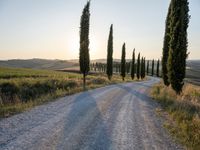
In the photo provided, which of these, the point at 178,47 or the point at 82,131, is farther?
the point at 178,47

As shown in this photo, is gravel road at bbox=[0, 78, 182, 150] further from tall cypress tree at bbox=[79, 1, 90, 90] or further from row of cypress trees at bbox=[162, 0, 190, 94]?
tall cypress tree at bbox=[79, 1, 90, 90]

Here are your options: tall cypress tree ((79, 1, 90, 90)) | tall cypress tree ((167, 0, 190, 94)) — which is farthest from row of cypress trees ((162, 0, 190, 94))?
tall cypress tree ((79, 1, 90, 90))

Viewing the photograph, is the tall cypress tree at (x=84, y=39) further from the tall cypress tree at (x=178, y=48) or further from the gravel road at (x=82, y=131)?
the gravel road at (x=82, y=131)

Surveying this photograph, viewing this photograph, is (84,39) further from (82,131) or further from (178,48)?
(82,131)

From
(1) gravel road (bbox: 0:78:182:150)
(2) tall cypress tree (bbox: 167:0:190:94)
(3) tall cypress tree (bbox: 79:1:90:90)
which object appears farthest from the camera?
(3) tall cypress tree (bbox: 79:1:90:90)

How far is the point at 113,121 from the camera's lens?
11.6 meters

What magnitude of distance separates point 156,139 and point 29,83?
25.7 m

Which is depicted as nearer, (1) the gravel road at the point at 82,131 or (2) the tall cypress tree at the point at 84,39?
(1) the gravel road at the point at 82,131

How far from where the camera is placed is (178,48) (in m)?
24.0

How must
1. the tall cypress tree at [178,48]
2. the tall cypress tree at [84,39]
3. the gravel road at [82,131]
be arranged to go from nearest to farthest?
the gravel road at [82,131]
the tall cypress tree at [178,48]
the tall cypress tree at [84,39]

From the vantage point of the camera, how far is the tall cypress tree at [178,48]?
23797 millimetres

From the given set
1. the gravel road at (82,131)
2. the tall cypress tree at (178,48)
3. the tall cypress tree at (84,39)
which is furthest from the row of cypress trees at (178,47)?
the tall cypress tree at (84,39)

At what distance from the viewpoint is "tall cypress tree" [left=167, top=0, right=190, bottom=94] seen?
23797 mm

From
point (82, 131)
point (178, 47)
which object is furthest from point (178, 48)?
point (82, 131)
